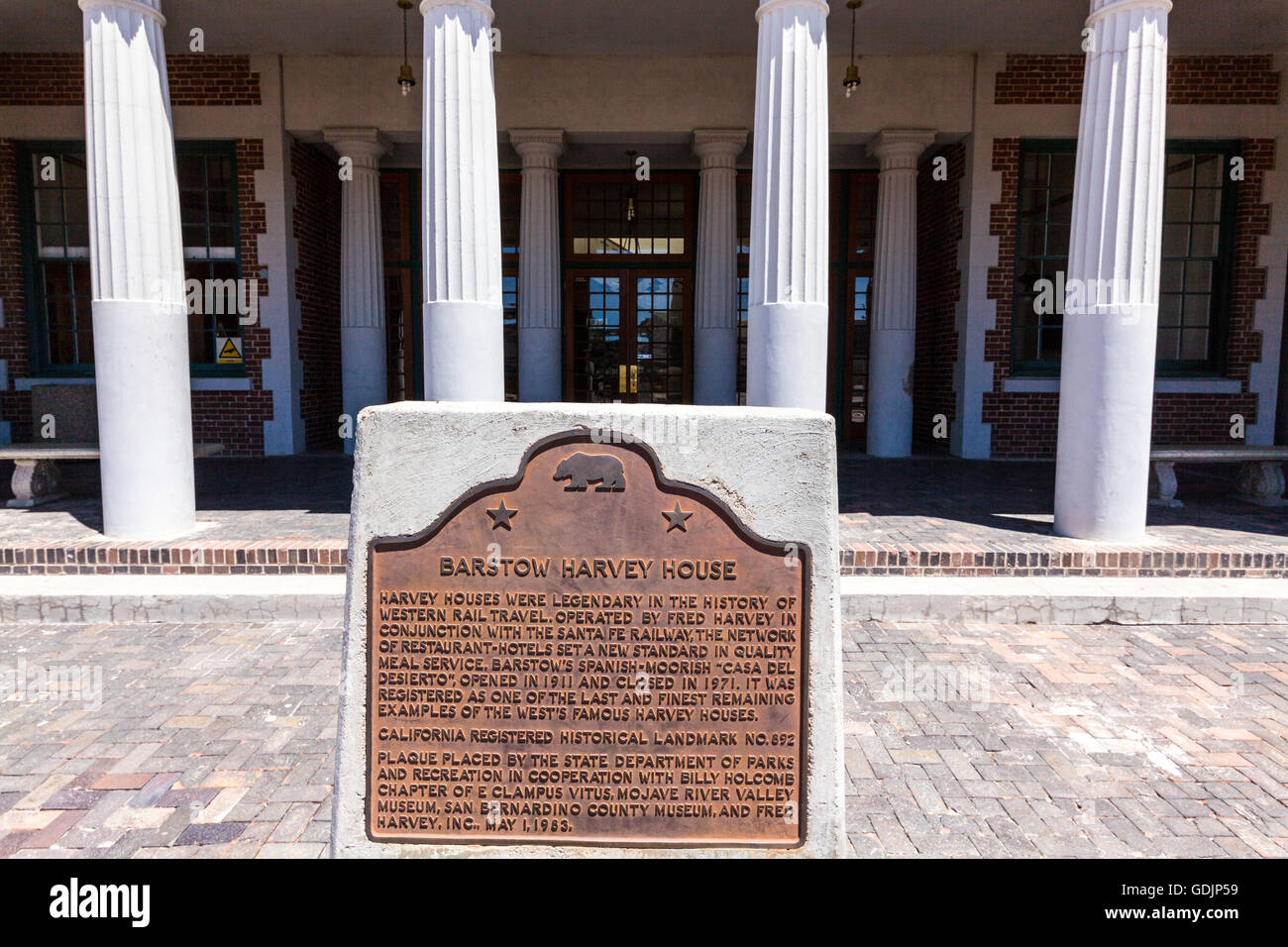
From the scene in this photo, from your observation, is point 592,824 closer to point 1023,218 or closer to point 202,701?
point 202,701

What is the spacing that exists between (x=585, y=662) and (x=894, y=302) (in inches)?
410

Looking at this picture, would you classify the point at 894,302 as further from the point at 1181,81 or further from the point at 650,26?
the point at 650,26

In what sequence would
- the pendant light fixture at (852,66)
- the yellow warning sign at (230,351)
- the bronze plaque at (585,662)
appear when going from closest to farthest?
1. the bronze plaque at (585,662)
2. the pendant light fixture at (852,66)
3. the yellow warning sign at (230,351)

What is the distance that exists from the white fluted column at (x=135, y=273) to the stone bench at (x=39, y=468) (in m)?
0.94

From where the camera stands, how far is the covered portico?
249 inches

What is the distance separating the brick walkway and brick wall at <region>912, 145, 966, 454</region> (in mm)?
3226

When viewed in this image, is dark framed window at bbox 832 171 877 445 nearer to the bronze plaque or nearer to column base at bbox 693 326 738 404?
column base at bbox 693 326 738 404

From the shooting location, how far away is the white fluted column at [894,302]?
36.9ft

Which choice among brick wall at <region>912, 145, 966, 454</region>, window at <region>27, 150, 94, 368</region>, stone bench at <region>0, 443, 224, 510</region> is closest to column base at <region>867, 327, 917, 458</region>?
brick wall at <region>912, 145, 966, 454</region>

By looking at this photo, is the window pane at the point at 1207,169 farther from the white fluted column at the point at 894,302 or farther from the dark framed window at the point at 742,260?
the dark framed window at the point at 742,260

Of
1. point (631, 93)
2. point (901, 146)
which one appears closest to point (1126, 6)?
point (901, 146)

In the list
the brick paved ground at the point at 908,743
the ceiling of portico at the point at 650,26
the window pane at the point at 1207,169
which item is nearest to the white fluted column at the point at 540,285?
the ceiling of portico at the point at 650,26

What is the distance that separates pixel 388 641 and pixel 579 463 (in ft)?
2.47
